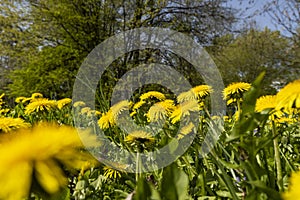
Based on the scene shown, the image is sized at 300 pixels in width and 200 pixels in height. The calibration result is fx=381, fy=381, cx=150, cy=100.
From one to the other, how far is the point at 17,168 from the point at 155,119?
77cm

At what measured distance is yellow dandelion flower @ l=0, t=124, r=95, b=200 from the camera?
29 cm

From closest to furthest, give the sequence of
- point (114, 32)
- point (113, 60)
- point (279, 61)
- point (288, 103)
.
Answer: point (288, 103) < point (113, 60) < point (114, 32) < point (279, 61)

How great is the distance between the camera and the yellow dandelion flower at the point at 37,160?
0.96 feet

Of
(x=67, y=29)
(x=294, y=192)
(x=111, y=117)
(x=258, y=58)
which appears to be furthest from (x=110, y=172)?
(x=258, y=58)

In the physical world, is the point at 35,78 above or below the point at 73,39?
below

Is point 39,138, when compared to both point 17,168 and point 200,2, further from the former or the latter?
point 200,2

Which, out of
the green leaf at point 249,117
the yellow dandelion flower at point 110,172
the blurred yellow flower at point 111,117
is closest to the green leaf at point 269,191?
the green leaf at point 249,117

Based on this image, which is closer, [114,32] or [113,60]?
[113,60]

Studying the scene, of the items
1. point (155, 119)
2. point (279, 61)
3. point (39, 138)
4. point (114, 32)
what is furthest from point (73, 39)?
point (39, 138)

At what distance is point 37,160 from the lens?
0.32 meters

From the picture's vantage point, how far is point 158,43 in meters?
10.1

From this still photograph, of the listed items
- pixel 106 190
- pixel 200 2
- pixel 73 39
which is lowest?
pixel 106 190

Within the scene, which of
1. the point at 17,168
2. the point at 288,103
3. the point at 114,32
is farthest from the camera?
the point at 114,32

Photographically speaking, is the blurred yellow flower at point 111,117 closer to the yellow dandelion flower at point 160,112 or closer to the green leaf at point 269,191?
the yellow dandelion flower at point 160,112
